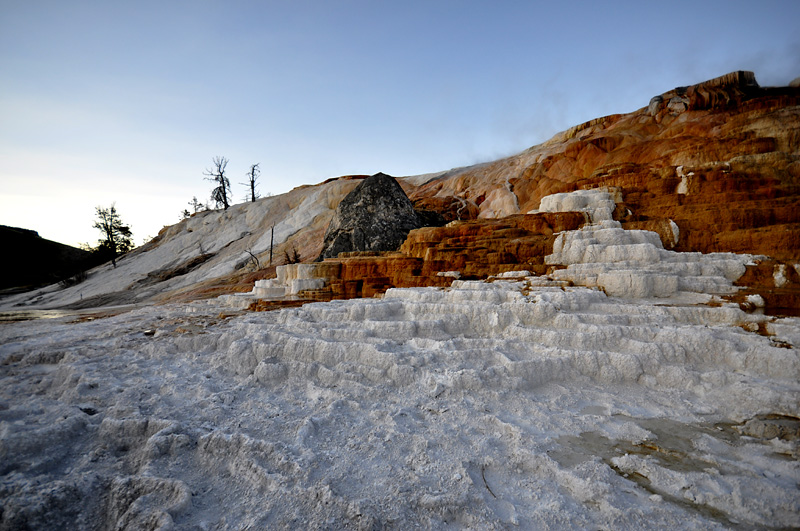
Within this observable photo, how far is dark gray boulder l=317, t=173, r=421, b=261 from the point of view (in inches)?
717

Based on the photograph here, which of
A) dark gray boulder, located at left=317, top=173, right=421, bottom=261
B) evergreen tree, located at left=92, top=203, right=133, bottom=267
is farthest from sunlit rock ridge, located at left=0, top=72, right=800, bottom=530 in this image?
evergreen tree, located at left=92, top=203, right=133, bottom=267

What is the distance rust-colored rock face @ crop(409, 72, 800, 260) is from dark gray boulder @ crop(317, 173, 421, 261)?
19.5 feet

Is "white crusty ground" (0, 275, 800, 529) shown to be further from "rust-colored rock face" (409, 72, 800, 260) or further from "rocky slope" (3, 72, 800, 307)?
"rust-colored rock face" (409, 72, 800, 260)

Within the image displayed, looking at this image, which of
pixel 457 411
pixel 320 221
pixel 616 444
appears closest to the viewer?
pixel 616 444

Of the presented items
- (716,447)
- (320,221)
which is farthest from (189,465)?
(320,221)

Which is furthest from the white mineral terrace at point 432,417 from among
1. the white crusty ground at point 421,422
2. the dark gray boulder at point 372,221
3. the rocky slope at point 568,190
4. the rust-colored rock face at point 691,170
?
the dark gray boulder at point 372,221

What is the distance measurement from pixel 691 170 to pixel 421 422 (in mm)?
12342

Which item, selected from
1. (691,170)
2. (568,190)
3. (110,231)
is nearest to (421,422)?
(691,170)

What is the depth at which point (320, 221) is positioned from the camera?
2606cm

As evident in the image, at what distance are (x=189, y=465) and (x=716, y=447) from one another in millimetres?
4508

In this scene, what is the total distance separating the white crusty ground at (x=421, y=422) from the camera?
2422mm

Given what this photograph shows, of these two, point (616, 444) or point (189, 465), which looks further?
point (616, 444)

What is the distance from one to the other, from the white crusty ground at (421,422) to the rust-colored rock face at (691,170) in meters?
3.89

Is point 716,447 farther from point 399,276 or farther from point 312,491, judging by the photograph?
point 399,276
